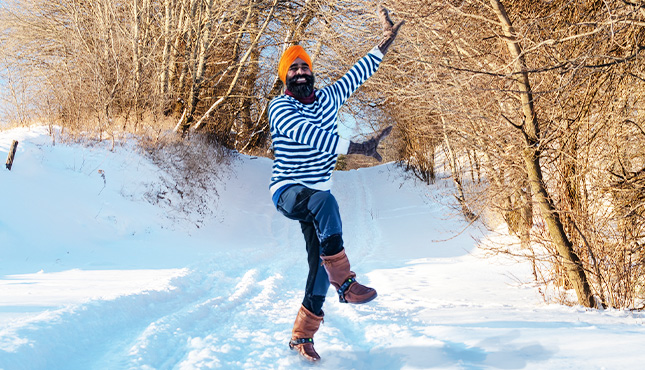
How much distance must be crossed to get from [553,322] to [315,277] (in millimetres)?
1664

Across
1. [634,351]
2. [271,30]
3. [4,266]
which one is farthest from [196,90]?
[634,351]

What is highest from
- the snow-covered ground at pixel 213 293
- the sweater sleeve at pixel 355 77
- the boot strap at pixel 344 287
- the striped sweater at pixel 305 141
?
the sweater sleeve at pixel 355 77

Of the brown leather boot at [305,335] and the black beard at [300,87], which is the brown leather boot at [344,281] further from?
the black beard at [300,87]

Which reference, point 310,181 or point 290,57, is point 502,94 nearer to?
point 290,57

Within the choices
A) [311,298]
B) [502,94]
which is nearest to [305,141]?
[311,298]

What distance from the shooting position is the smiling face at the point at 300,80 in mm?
2678

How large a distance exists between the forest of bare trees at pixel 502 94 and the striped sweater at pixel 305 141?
1814 mm

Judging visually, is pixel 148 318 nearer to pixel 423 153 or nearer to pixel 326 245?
pixel 326 245

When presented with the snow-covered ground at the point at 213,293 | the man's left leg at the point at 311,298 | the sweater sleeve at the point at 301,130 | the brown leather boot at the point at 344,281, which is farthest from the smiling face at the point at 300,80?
the snow-covered ground at the point at 213,293

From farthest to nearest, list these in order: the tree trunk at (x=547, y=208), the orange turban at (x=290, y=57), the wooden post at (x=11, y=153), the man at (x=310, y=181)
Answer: the wooden post at (x=11, y=153) < the tree trunk at (x=547, y=208) < the orange turban at (x=290, y=57) < the man at (x=310, y=181)

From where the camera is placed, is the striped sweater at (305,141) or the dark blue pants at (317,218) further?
the dark blue pants at (317,218)

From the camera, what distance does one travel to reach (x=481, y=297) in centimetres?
528

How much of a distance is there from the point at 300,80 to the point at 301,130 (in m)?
0.41

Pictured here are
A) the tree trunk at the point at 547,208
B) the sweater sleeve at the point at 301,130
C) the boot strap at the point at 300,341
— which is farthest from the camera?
the tree trunk at the point at 547,208
